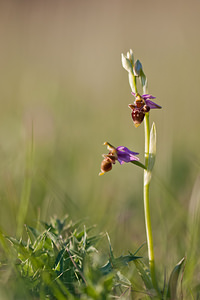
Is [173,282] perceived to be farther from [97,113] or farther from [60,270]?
[97,113]

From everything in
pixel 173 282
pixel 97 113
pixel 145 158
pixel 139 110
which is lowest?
pixel 173 282

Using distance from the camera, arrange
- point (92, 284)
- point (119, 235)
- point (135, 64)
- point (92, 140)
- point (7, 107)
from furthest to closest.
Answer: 1. point (7, 107)
2. point (92, 140)
3. point (119, 235)
4. point (135, 64)
5. point (92, 284)

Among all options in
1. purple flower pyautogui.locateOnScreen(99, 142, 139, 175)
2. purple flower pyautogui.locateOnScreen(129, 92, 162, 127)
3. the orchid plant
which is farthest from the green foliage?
purple flower pyautogui.locateOnScreen(129, 92, 162, 127)

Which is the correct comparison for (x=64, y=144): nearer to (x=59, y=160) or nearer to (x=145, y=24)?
(x=59, y=160)

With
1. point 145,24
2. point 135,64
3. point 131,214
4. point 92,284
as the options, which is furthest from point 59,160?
point 145,24

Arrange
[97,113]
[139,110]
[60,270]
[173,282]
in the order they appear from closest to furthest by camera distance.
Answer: [60,270] → [173,282] → [139,110] → [97,113]

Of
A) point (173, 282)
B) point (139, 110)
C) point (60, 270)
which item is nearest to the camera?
point (60, 270)

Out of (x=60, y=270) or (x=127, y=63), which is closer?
(x=60, y=270)

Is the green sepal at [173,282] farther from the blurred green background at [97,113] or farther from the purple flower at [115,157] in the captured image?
the purple flower at [115,157]

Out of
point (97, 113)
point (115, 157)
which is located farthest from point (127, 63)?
point (97, 113)
